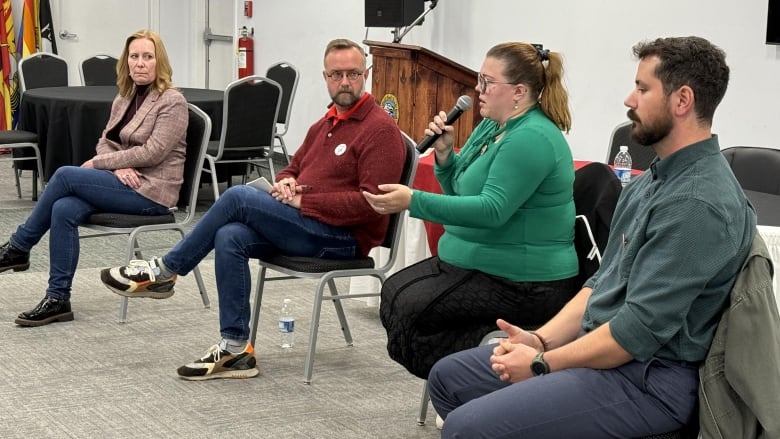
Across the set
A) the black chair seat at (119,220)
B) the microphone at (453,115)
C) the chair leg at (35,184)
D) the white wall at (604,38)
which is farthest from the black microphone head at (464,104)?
the chair leg at (35,184)

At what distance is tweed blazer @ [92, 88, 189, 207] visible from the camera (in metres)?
4.22

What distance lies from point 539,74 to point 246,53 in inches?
302

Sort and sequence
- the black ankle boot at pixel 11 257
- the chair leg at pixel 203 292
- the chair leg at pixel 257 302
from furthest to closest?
the chair leg at pixel 203 292 → the black ankle boot at pixel 11 257 → the chair leg at pixel 257 302

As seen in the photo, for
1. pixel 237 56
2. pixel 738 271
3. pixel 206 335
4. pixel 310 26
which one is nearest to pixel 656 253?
pixel 738 271

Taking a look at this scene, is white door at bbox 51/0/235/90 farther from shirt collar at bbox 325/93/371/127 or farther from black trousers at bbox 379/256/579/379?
black trousers at bbox 379/256/579/379

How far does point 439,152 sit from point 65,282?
6.31 feet

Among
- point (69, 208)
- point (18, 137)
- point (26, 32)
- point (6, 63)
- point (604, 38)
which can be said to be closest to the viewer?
point (69, 208)

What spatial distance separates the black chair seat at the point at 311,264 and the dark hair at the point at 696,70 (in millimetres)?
1794

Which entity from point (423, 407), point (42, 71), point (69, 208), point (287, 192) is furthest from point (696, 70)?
point (42, 71)

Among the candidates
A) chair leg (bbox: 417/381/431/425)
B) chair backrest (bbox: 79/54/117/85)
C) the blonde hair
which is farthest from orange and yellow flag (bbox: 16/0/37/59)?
chair leg (bbox: 417/381/431/425)

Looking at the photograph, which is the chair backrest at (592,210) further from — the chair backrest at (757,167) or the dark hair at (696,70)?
the dark hair at (696,70)

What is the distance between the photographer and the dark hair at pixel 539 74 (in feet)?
9.34

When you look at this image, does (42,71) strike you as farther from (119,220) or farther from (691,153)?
(691,153)

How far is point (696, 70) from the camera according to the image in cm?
192
